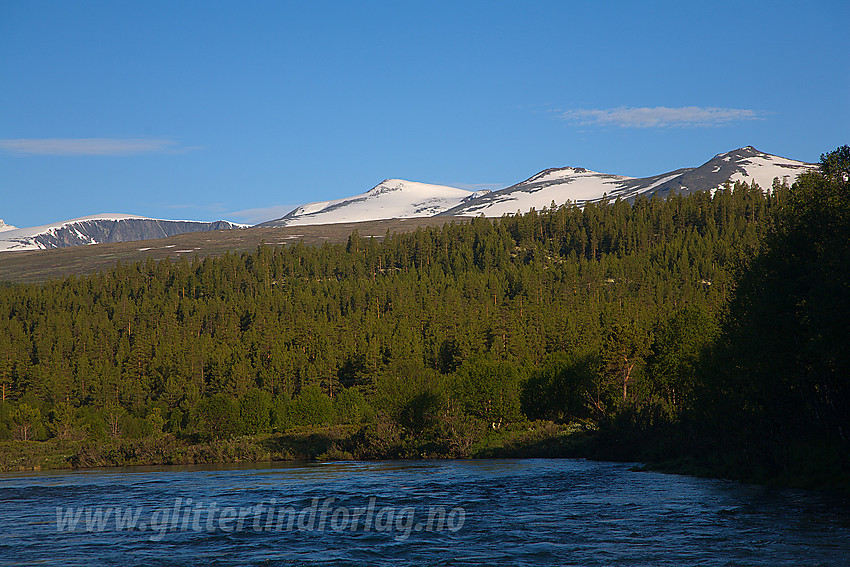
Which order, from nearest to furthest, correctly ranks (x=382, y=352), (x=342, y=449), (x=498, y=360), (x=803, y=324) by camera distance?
1. (x=803, y=324)
2. (x=342, y=449)
3. (x=498, y=360)
4. (x=382, y=352)

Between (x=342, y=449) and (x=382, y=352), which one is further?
(x=382, y=352)

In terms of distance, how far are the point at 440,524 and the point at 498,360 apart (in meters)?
96.7

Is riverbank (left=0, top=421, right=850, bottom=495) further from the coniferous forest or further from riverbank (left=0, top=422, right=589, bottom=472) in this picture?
the coniferous forest

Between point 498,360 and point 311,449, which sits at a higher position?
point 498,360

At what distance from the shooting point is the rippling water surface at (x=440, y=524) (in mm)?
23688

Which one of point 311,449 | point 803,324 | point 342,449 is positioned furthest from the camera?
point 311,449

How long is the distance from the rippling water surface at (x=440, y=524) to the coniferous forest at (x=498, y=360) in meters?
6.72

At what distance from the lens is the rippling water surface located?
23688 mm

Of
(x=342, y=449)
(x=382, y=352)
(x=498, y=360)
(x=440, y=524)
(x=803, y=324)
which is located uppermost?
(x=803, y=324)

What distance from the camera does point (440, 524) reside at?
100 feet

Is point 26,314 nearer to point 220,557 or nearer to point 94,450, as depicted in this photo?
point 94,450

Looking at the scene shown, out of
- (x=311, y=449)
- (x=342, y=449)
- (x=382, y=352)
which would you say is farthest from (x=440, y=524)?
(x=382, y=352)

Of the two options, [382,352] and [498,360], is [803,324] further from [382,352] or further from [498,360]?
[382,352]

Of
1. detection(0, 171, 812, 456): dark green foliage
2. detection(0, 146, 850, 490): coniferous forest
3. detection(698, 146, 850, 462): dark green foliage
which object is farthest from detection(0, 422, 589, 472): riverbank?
detection(698, 146, 850, 462): dark green foliage
